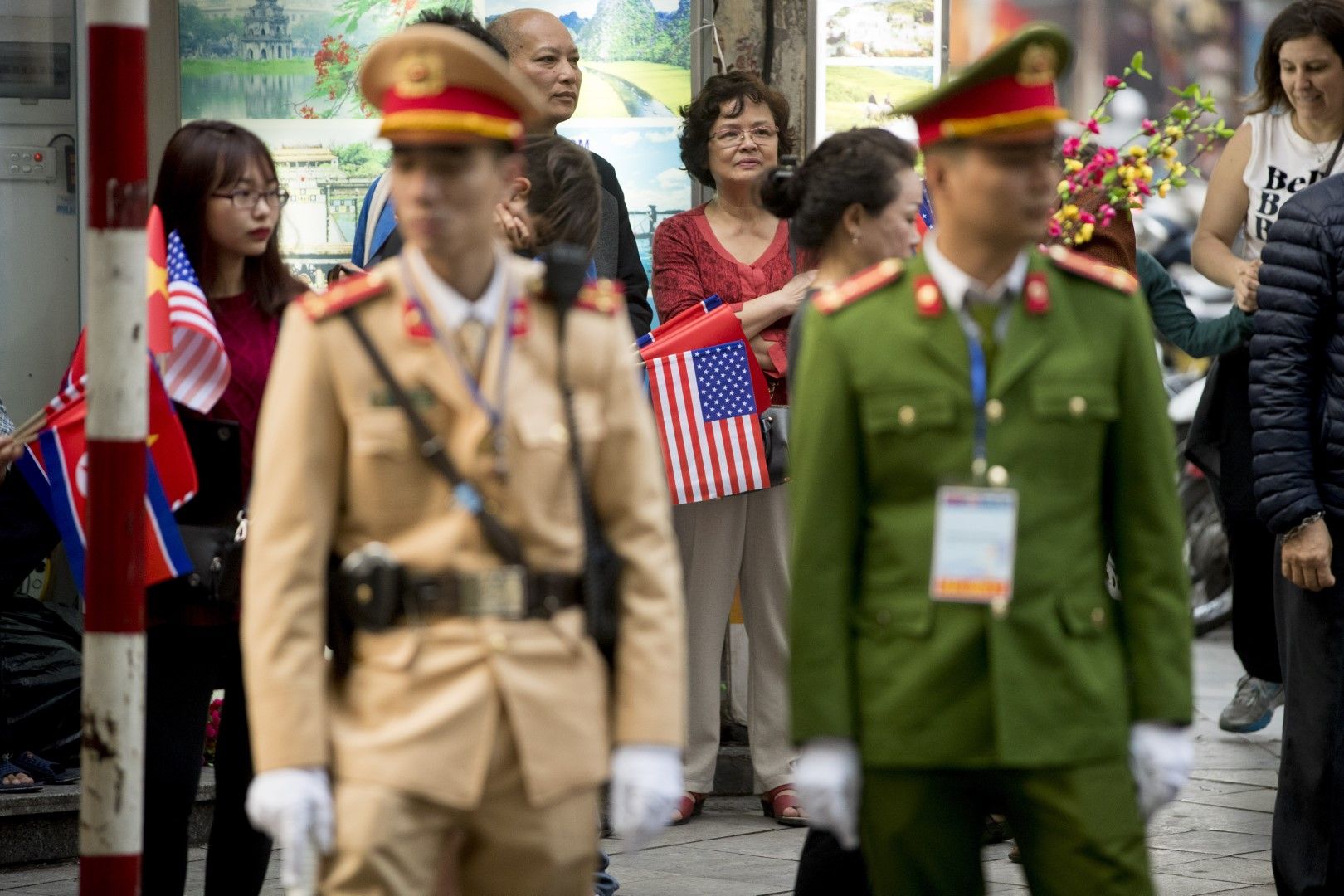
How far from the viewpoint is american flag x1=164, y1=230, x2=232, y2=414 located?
476 centimetres

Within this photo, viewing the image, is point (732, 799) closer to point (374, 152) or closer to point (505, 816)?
point (374, 152)

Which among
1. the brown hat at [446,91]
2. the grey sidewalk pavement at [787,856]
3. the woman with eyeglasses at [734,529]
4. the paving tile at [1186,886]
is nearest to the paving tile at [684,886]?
the grey sidewalk pavement at [787,856]

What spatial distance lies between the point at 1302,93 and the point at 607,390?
3.74m

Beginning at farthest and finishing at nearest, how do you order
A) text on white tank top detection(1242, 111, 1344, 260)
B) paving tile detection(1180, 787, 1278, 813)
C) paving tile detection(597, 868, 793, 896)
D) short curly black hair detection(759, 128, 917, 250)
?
paving tile detection(1180, 787, 1278, 813), text on white tank top detection(1242, 111, 1344, 260), paving tile detection(597, 868, 793, 896), short curly black hair detection(759, 128, 917, 250)

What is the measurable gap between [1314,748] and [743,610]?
2.08m

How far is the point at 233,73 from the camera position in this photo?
745 centimetres

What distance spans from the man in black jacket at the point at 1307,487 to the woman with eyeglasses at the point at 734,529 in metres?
1.79

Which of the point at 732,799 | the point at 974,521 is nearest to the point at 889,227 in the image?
the point at 974,521

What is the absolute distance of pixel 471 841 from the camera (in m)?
3.22

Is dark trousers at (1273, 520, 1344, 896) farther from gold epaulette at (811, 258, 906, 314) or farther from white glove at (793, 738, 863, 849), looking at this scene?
white glove at (793, 738, 863, 849)

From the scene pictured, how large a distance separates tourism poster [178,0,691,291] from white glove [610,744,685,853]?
176 inches

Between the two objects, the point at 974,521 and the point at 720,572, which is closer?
the point at 974,521

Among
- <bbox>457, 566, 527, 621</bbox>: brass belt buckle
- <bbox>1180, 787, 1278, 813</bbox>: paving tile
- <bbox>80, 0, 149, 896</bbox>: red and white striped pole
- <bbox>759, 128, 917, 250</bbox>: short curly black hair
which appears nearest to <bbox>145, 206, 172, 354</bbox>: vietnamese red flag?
<bbox>80, 0, 149, 896</bbox>: red and white striped pole

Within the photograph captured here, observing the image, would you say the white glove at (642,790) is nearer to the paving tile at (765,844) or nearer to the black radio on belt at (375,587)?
the black radio on belt at (375,587)
